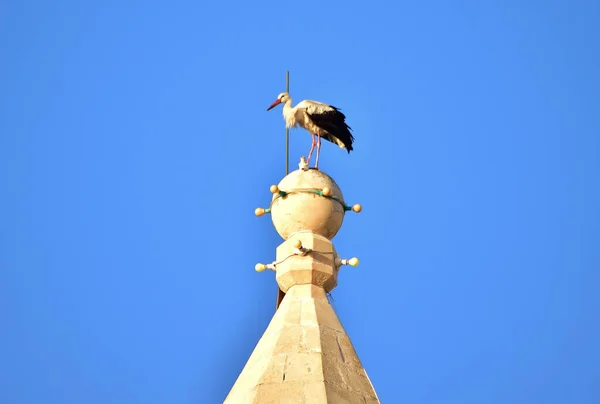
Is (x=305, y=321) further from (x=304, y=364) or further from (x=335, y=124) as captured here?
(x=335, y=124)

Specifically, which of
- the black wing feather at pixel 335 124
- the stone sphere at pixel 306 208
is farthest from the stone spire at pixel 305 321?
the black wing feather at pixel 335 124

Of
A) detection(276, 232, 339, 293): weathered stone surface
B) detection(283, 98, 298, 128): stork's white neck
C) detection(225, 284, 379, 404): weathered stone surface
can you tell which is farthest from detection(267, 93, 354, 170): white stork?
detection(225, 284, 379, 404): weathered stone surface

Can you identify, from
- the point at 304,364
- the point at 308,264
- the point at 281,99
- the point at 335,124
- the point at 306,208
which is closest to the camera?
the point at 304,364

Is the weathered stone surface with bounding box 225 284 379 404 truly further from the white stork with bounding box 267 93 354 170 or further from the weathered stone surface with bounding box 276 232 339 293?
the white stork with bounding box 267 93 354 170

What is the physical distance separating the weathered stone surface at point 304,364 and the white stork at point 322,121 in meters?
4.55

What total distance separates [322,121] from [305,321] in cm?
521

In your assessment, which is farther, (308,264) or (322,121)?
(322,121)

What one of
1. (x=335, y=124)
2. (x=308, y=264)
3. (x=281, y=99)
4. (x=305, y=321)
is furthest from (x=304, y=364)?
(x=281, y=99)

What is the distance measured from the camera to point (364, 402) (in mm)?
11211

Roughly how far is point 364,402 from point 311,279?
1995 millimetres

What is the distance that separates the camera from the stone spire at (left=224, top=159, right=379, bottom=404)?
11070 mm

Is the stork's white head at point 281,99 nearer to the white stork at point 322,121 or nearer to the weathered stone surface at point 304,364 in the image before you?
the white stork at point 322,121

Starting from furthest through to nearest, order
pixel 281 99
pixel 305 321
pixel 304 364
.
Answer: pixel 281 99 → pixel 305 321 → pixel 304 364

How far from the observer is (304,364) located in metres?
11.3
